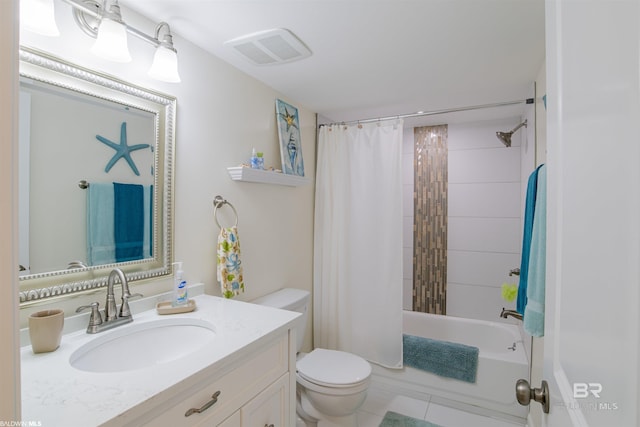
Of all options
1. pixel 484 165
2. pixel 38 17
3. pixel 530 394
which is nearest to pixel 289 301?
pixel 530 394

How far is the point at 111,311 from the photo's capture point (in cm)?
122

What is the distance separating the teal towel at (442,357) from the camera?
7.43 feet

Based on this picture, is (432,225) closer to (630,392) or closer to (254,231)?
(254,231)

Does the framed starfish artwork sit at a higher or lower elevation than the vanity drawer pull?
higher

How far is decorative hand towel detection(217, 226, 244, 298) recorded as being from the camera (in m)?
1.73

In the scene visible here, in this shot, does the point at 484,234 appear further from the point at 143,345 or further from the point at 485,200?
the point at 143,345

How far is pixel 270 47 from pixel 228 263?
1142mm

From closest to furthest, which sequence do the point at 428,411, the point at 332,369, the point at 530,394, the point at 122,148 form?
the point at 530,394 < the point at 122,148 < the point at 332,369 < the point at 428,411

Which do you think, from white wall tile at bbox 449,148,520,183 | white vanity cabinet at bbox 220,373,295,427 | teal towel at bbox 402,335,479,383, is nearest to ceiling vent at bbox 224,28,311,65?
white vanity cabinet at bbox 220,373,295,427

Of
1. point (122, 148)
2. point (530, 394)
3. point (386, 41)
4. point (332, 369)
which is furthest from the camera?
point (332, 369)

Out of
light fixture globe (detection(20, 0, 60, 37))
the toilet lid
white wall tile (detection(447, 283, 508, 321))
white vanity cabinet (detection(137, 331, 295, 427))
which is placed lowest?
the toilet lid

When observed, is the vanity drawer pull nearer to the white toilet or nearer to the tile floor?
the white toilet

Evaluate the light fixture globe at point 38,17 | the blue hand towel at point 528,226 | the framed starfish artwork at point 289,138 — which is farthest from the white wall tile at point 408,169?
the light fixture globe at point 38,17

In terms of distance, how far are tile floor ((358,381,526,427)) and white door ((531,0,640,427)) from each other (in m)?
1.65
